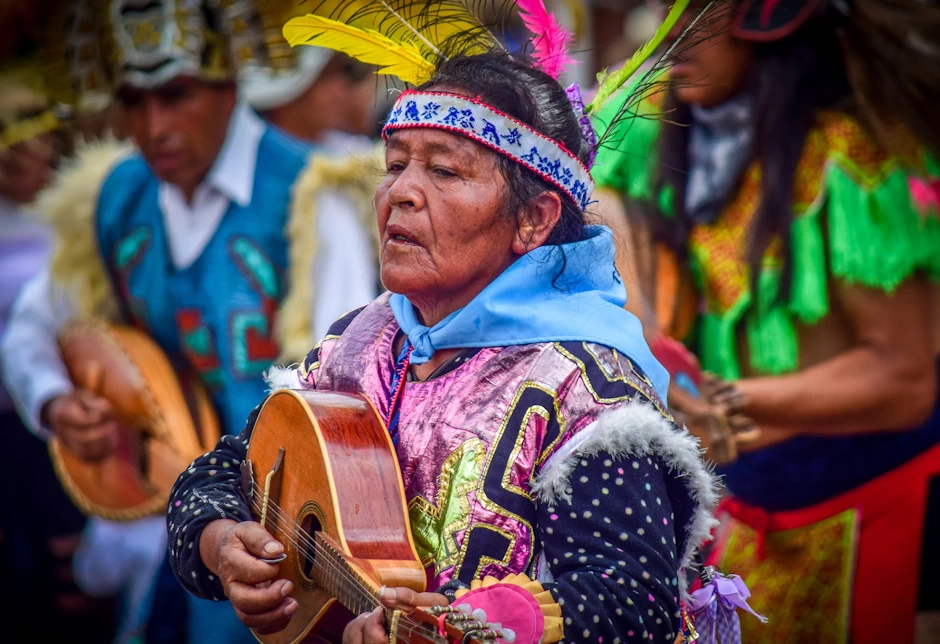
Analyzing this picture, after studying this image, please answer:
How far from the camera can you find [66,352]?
5.24m

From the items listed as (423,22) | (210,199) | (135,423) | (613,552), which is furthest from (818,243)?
(135,423)

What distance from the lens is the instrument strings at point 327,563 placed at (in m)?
1.88

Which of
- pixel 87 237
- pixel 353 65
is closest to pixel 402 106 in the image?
pixel 87 237

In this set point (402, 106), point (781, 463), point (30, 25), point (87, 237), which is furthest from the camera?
point (30, 25)

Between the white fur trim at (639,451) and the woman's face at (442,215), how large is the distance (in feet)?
1.41

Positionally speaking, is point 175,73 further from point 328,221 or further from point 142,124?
point 328,221

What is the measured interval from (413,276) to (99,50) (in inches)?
143

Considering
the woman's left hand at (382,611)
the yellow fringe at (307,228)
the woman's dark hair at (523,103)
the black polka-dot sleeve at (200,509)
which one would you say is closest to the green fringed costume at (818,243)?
the yellow fringe at (307,228)

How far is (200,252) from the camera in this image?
4.84 m

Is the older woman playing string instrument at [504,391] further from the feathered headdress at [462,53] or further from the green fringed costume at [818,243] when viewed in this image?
the green fringed costume at [818,243]

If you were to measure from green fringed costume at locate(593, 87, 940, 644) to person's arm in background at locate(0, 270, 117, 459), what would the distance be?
2468mm

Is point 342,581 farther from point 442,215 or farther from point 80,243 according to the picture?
point 80,243

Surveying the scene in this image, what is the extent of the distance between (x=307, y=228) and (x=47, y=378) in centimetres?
146

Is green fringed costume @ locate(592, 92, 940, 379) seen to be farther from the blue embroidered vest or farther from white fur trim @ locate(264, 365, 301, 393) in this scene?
white fur trim @ locate(264, 365, 301, 393)
